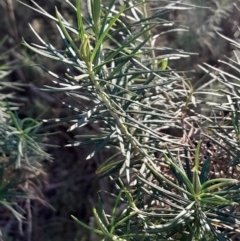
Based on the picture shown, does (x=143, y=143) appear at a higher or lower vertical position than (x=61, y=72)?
higher

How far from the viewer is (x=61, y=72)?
165 centimetres

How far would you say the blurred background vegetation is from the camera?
1483mm

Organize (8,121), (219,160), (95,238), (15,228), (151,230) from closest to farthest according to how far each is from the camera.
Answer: (151,230) < (219,160) < (8,121) < (95,238) < (15,228)

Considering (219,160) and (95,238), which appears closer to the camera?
(219,160)

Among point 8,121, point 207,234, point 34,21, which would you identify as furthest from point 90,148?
point 207,234

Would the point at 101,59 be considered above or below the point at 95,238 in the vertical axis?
above

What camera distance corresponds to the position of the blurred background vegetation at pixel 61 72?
1.48 metres

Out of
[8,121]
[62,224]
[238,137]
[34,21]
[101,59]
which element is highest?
[101,59]

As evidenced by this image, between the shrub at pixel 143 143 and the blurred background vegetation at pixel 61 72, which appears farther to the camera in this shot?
the blurred background vegetation at pixel 61 72

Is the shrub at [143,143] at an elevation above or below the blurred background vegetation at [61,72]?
above

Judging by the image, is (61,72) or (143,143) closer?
(143,143)

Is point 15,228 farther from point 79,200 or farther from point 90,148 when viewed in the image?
point 90,148

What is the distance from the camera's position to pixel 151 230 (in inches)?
22.1

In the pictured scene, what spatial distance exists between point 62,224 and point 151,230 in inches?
39.7
